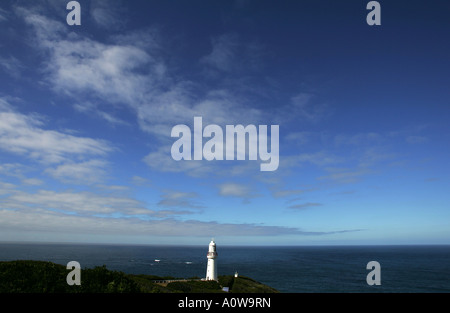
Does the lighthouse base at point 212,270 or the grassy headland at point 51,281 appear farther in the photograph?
the lighthouse base at point 212,270

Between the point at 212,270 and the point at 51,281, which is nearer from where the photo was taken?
the point at 51,281

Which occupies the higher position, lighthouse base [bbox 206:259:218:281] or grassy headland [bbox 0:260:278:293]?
grassy headland [bbox 0:260:278:293]

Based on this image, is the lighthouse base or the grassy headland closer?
the grassy headland

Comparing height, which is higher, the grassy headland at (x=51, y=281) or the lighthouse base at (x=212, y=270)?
the grassy headland at (x=51, y=281)

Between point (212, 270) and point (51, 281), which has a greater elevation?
point (51, 281)
